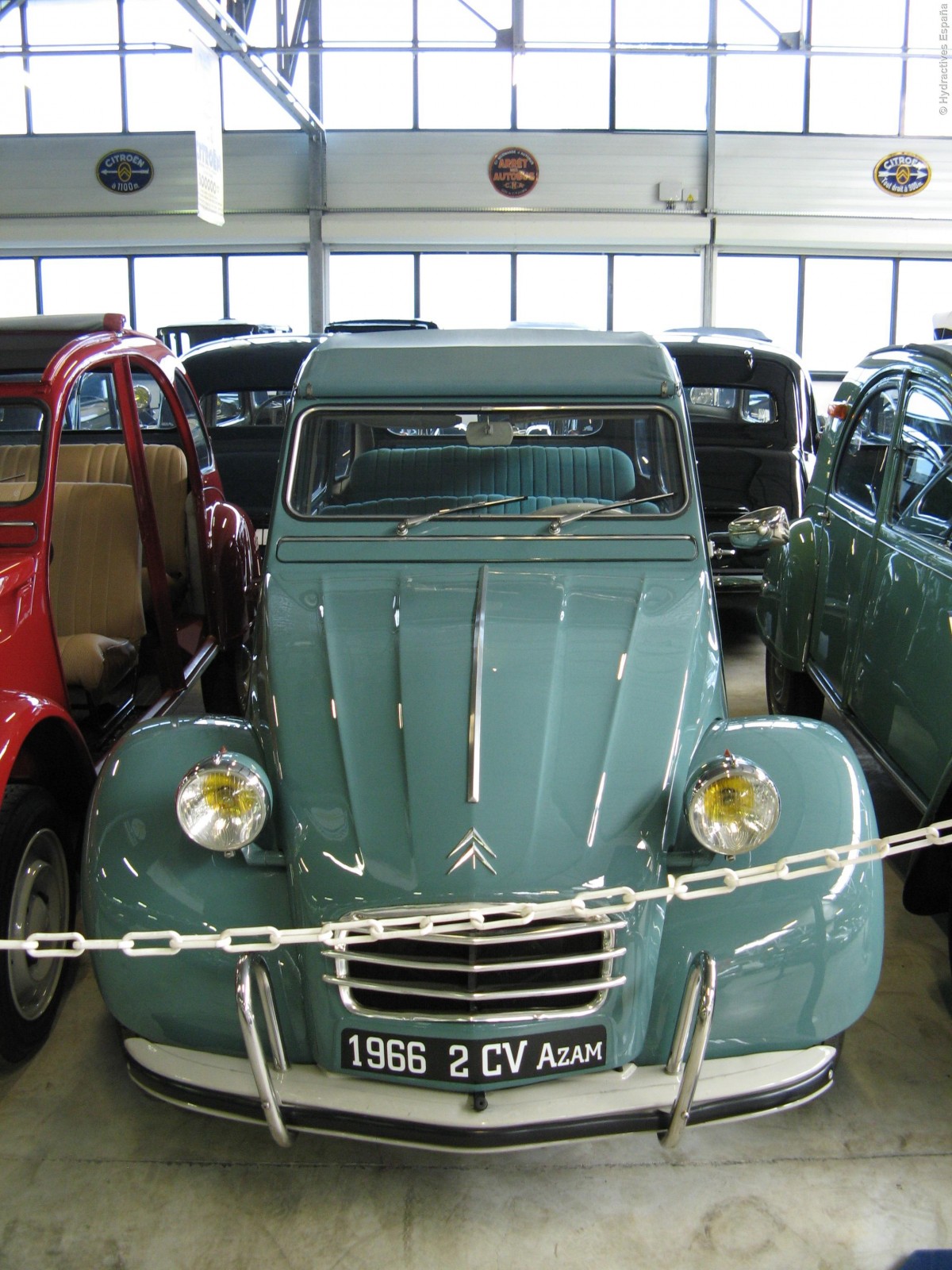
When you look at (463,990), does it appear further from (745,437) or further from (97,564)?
(745,437)

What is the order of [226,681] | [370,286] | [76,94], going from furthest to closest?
[370,286] < [76,94] < [226,681]

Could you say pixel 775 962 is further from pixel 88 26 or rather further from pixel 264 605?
pixel 88 26

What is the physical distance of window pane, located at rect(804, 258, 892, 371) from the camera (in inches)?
648

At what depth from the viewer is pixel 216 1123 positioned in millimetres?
2660

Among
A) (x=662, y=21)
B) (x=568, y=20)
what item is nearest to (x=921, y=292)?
(x=662, y=21)

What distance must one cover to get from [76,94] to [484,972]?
17.7 meters

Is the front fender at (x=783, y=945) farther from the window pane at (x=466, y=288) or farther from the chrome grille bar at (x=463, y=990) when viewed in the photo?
the window pane at (x=466, y=288)

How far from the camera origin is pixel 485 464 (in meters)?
3.47

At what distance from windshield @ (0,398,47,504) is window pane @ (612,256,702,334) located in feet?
41.5

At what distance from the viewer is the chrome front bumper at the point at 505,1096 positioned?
2.06m

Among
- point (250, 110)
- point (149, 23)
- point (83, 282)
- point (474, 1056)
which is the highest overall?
point (149, 23)

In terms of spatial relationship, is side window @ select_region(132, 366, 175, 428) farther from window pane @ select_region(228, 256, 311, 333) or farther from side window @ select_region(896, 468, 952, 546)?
window pane @ select_region(228, 256, 311, 333)

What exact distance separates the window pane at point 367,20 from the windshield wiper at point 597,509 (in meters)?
15.2

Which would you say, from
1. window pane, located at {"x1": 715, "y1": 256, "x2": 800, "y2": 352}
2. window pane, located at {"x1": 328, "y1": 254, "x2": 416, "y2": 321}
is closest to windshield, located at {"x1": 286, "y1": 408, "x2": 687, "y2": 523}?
window pane, located at {"x1": 328, "y1": 254, "x2": 416, "y2": 321}
